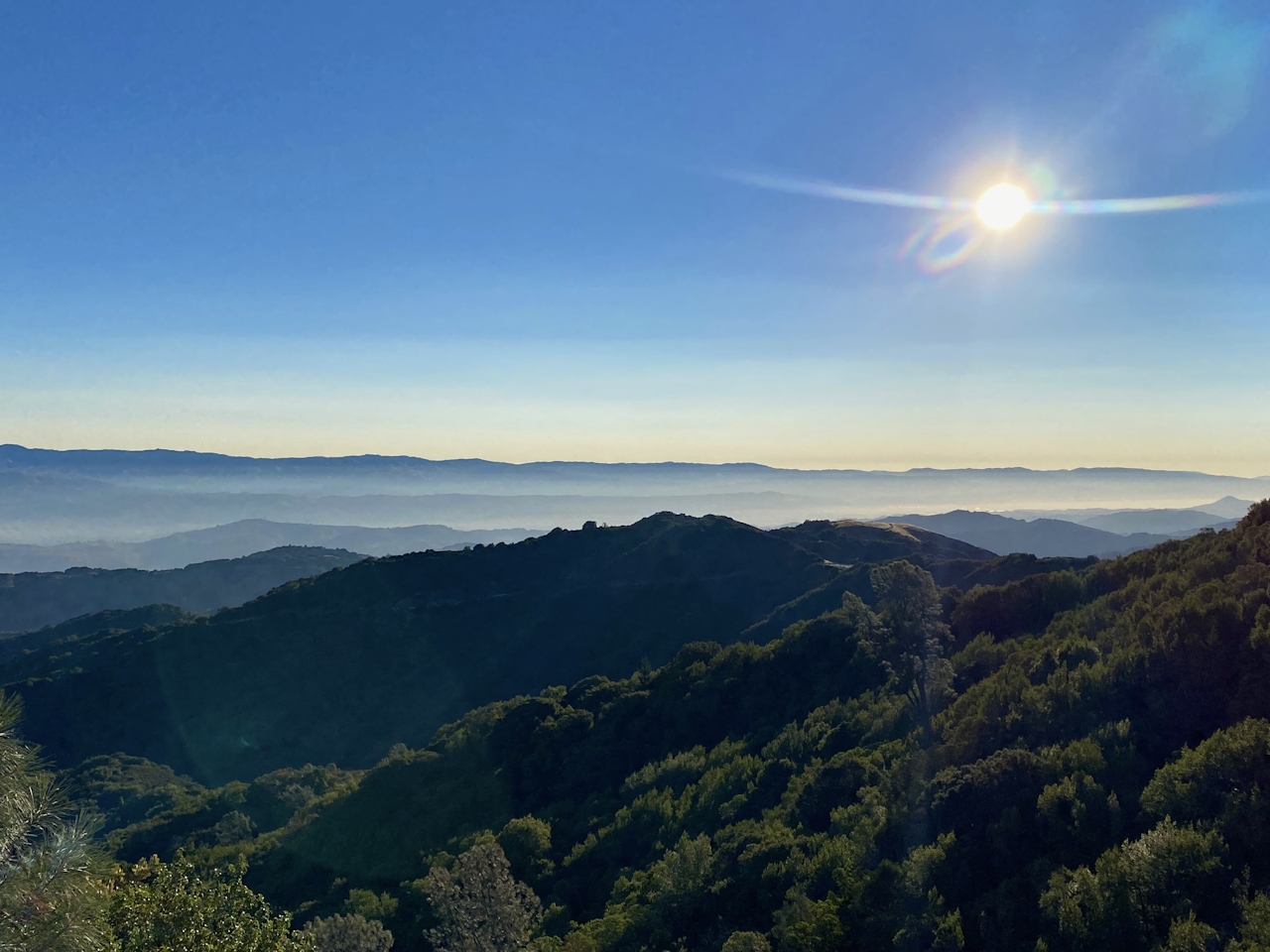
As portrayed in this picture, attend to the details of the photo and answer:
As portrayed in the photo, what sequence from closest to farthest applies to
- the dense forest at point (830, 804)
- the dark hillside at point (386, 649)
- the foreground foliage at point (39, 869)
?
the foreground foliage at point (39, 869), the dense forest at point (830, 804), the dark hillside at point (386, 649)

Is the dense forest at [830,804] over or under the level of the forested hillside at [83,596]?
over

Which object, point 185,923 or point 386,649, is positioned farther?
point 386,649

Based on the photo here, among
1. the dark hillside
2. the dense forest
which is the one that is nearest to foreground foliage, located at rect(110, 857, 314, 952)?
the dense forest

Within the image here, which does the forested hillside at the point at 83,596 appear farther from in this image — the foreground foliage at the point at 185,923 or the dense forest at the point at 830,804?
the foreground foliage at the point at 185,923

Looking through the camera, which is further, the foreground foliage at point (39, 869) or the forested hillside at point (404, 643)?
the forested hillside at point (404, 643)

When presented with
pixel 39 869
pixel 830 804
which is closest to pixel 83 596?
pixel 830 804

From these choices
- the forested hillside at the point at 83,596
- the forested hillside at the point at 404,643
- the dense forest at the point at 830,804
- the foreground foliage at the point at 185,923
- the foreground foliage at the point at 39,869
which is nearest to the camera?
the foreground foliage at the point at 39,869

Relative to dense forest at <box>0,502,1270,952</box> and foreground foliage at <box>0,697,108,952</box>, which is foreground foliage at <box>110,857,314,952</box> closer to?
dense forest at <box>0,502,1270,952</box>

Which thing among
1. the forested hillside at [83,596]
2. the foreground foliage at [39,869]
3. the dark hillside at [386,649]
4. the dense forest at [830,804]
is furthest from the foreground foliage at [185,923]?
the forested hillside at [83,596]

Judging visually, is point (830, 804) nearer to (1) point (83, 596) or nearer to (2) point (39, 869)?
(2) point (39, 869)

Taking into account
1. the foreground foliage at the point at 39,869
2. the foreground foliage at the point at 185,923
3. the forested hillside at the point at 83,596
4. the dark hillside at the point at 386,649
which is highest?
the foreground foliage at the point at 39,869
